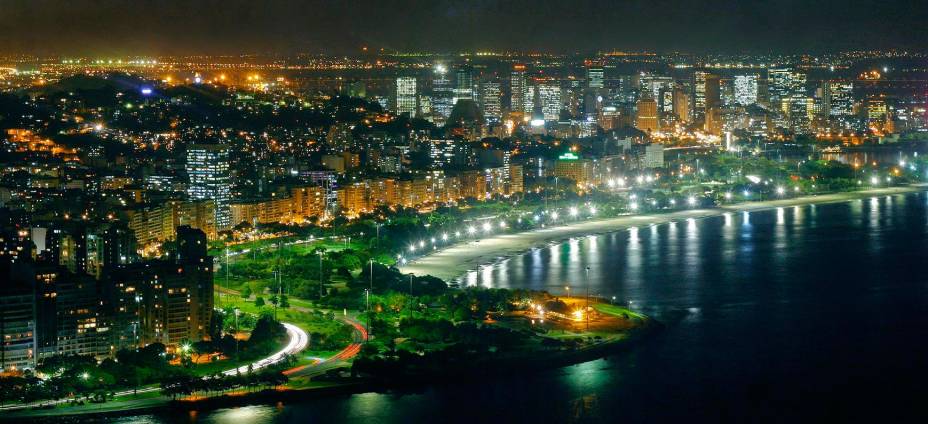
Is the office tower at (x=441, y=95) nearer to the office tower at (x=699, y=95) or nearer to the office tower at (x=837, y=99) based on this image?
the office tower at (x=699, y=95)

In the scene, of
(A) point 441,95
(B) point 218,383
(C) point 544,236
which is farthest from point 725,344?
(A) point 441,95

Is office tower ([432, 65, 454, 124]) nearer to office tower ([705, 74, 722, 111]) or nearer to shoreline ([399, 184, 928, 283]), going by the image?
office tower ([705, 74, 722, 111])

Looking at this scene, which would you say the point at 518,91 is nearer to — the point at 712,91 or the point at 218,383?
the point at 712,91

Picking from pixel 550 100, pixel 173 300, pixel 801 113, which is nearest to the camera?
pixel 173 300

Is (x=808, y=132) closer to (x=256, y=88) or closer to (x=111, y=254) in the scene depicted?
(x=256, y=88)

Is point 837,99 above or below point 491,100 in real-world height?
above

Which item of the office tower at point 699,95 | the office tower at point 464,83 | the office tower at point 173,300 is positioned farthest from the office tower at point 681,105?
the office tower at point 173,300
